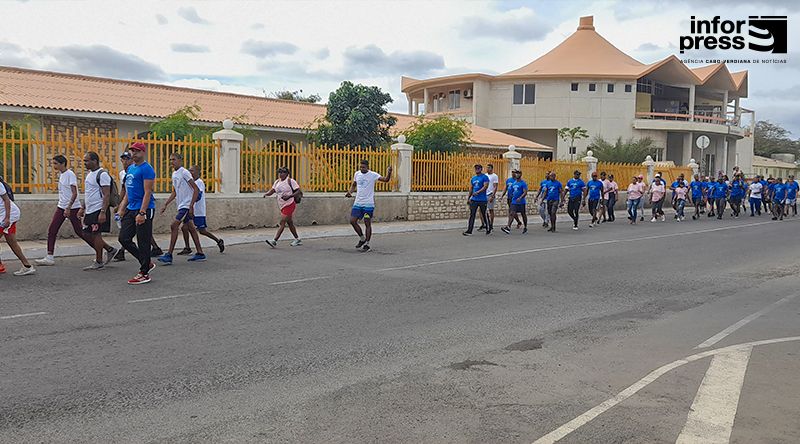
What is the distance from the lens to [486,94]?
161ft

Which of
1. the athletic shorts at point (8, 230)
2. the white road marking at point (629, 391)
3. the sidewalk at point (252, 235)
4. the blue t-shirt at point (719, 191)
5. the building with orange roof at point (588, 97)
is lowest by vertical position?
the white road marking at point (629, 391)

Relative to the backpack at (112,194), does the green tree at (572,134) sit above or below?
above

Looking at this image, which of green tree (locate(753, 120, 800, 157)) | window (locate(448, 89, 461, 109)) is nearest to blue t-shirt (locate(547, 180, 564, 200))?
window (locate(448, 89, 461, 109))

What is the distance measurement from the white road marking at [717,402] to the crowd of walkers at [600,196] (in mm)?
10569

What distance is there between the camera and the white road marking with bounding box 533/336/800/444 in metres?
4.04

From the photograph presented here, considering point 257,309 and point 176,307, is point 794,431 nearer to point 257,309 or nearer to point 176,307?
point 257,309

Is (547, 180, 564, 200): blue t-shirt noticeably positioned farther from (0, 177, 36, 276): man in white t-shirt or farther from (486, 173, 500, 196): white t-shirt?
(0, 177, 36, 276): man in white t-shirt

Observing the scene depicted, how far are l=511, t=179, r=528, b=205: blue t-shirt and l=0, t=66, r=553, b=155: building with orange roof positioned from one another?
965cm

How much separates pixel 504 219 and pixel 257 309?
15.5 m

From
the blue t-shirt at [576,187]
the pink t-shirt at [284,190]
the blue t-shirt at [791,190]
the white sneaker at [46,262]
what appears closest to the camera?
the white sneaker at [46,262]

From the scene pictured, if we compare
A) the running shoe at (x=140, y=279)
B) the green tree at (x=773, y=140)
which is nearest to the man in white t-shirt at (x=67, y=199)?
the running shoe at (x=140, y=279)

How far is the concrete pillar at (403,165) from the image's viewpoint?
19.6m

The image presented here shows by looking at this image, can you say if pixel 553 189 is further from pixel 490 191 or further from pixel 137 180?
pixel 137 180

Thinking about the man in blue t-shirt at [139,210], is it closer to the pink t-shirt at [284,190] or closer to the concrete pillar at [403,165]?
the pink t-shirt at [284,190]
